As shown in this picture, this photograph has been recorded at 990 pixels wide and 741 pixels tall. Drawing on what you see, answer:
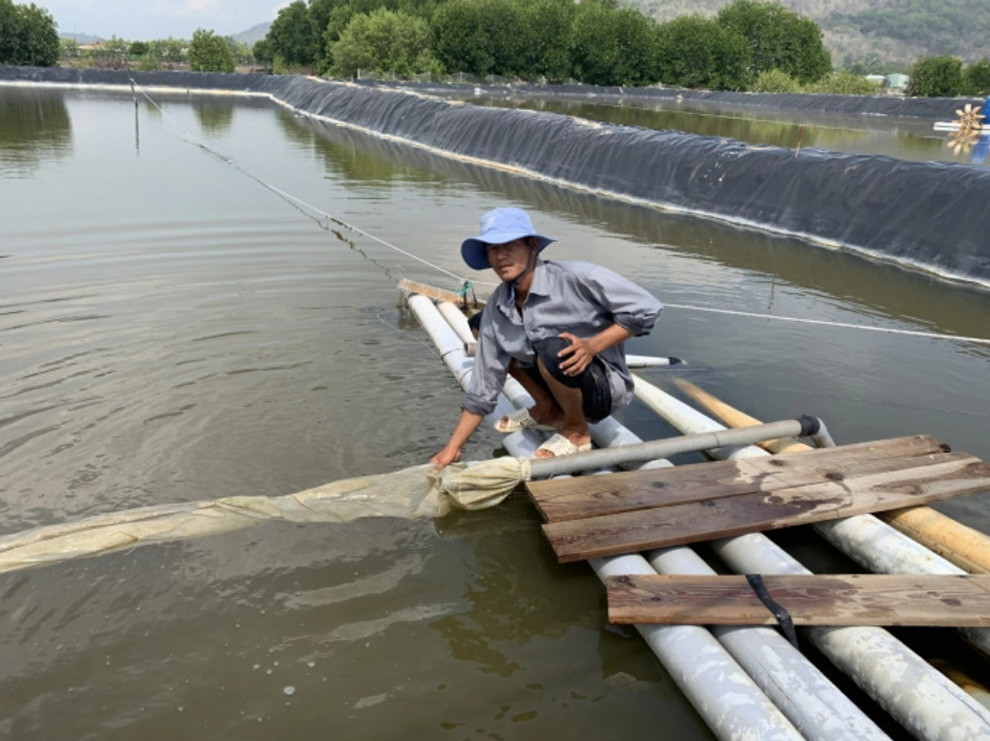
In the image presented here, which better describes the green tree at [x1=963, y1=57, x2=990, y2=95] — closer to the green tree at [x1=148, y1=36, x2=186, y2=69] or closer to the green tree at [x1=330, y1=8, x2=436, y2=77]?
the green tree at [x1=330, y1=8, x2=436, y2=77]

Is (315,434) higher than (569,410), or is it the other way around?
(569,410)

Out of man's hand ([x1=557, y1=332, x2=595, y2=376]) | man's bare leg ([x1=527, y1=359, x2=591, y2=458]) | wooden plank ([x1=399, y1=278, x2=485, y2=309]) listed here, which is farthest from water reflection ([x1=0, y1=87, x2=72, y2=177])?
man's hand ([x1=557, y1=332, x2=595, y2=376])

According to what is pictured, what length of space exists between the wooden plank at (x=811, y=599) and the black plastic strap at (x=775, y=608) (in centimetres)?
2

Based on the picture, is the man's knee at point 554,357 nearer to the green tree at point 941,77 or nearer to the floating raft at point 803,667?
the floating raft at point 803,667

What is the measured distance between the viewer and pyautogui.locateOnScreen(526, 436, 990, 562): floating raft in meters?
2.72

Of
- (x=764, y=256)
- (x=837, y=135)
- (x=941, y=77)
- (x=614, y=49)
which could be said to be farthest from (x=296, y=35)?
(x=764, y=256)

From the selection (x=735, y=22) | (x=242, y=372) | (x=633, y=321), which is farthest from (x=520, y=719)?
(x=735, y=22)

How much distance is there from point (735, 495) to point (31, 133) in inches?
733

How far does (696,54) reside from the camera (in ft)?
171

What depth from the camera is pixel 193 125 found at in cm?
2002

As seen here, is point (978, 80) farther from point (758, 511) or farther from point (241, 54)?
point (241, 54)

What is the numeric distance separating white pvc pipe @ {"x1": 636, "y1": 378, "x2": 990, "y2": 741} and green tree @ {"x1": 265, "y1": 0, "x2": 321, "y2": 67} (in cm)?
6406

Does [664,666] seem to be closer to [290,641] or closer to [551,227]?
[290,641]

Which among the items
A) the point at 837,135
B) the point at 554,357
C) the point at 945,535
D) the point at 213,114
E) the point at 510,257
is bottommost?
the point at 945,535
